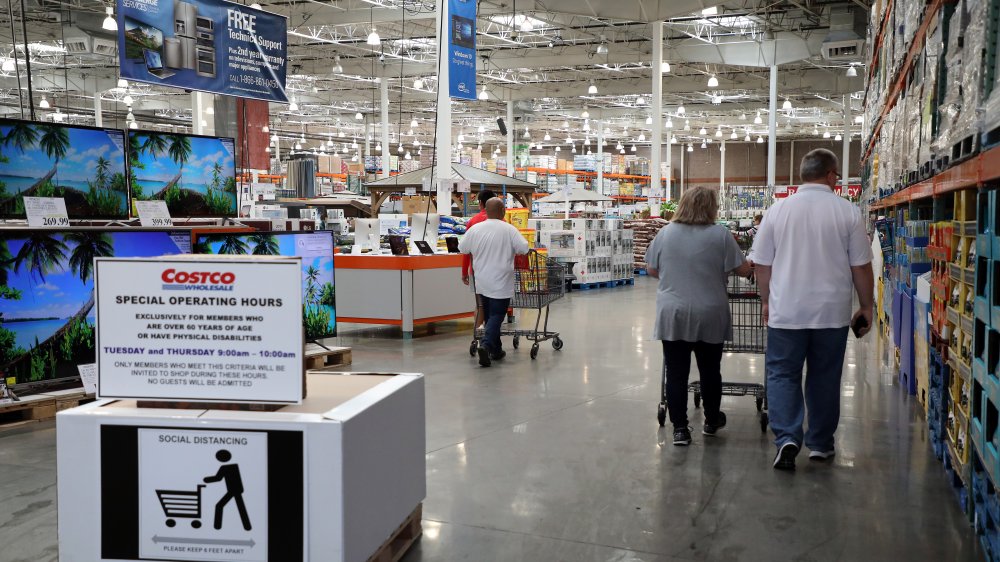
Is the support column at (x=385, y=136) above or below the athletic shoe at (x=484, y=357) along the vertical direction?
above

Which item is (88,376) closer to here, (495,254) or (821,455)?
(495,254)

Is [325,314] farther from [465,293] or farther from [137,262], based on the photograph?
[137,262]

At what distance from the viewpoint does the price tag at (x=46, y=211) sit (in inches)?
229

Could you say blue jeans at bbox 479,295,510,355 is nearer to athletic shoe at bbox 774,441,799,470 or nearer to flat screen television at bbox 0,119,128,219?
flat screen television at bbox 0,119,128,219

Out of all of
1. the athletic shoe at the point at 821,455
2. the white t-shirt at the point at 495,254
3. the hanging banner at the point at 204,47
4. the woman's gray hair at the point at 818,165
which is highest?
the hanging banner at the point at 204,47

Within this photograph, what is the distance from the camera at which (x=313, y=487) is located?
2.70 metres

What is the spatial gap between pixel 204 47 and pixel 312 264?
2.34 metres

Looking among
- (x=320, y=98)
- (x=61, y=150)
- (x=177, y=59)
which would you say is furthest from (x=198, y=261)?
(x=320, y=98)

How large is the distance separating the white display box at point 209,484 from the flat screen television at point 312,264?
4295 mm

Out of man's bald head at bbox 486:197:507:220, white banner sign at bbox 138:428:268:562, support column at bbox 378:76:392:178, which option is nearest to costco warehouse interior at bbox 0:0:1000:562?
white banner sign at bbox 138:428:268:562

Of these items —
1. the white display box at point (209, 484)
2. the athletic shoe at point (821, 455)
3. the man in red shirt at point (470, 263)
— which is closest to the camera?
the white display box at point (209, 484)

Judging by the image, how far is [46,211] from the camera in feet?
19.3

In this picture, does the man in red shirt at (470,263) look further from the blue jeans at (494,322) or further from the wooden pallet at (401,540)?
the wooden pallet at (401,540)

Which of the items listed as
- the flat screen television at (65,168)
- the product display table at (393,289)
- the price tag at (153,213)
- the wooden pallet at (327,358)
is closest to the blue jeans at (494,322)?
the wooden pallet at (327,358)
